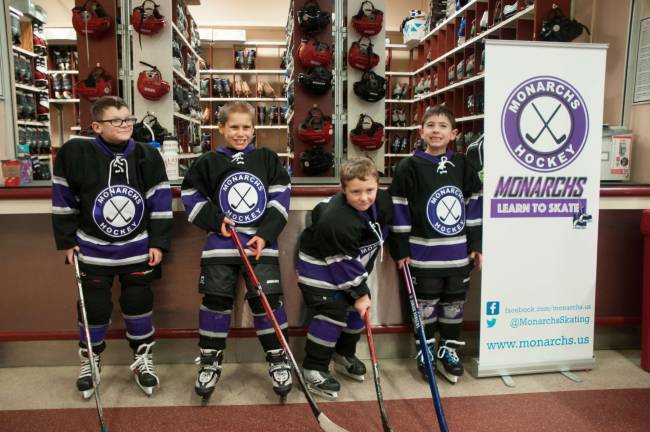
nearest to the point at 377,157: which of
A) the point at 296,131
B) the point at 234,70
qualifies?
the point at 296,131

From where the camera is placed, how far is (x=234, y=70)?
30.8 feet

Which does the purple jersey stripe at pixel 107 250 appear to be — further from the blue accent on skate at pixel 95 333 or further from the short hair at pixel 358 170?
the short hair at pixel 358 170

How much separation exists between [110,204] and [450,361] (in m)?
1.78

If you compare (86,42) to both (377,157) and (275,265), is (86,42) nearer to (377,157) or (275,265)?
(377,157)

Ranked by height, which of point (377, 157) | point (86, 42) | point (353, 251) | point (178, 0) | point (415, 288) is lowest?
point (415, 288)

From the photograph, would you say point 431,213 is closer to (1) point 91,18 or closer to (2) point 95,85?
(2) point 95,85

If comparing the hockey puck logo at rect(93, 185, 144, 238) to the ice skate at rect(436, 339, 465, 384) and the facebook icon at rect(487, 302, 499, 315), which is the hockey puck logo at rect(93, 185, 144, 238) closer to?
the ice skate at rect(436, 339, 465, 384)

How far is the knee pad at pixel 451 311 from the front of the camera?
2535 mm

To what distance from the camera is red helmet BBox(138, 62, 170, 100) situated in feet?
15.7

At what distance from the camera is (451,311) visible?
2.54 meters

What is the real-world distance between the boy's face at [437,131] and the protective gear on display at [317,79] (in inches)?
92.8

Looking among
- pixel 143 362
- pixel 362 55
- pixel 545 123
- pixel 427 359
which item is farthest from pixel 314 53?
pixel 427 359

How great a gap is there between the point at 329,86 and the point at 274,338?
2961 millimetres

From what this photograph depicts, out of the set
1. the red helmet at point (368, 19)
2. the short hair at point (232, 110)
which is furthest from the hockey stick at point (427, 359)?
the red helmet at point (368, 19)
